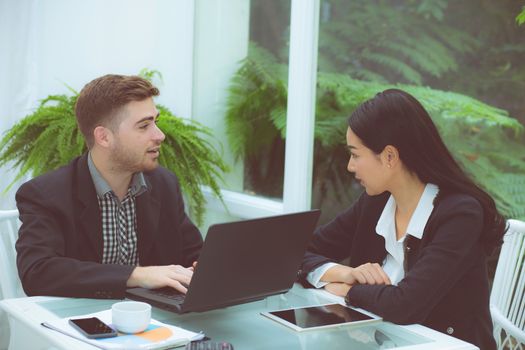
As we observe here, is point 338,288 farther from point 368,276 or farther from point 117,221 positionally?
point 117,221

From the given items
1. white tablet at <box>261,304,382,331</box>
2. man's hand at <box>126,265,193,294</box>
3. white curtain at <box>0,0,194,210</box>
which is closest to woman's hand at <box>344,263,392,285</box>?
white tablet at <box>261,304,382,331</box>

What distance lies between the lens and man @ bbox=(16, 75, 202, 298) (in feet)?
7.10

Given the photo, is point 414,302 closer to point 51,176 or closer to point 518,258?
point 518,258

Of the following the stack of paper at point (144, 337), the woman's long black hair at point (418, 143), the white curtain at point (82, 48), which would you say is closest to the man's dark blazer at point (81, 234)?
the stack of paper at point (144, 337)

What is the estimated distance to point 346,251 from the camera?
2.49 metres

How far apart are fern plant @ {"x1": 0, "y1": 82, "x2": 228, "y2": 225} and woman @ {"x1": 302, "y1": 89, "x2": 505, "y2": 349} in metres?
1.24

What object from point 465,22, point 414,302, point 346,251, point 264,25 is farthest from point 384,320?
point 264,25

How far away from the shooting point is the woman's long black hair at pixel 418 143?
2098 millimetres

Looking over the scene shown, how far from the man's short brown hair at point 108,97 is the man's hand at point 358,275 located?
2.67 feet

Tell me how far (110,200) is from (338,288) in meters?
0.75

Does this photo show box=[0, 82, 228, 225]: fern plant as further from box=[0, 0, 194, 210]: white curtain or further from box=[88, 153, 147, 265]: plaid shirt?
box=[88, 153, 147, 265]: plaid shirt

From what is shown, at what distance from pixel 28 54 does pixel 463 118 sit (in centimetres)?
192

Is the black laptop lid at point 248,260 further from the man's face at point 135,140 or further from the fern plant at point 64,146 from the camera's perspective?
the fern plant at point 64,146

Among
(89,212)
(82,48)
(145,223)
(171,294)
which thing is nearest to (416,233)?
(171,294)
